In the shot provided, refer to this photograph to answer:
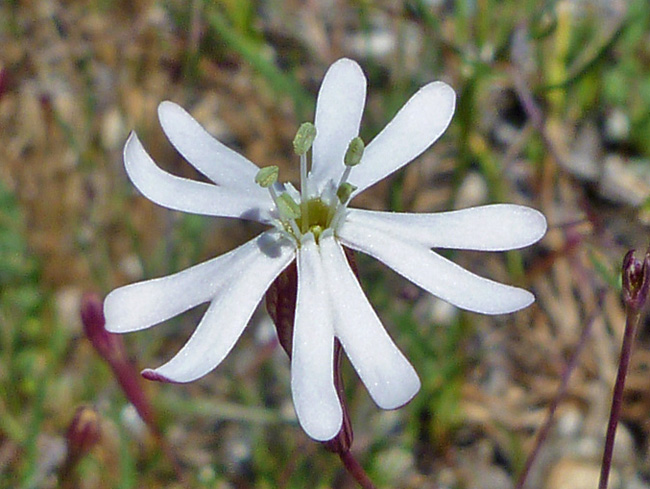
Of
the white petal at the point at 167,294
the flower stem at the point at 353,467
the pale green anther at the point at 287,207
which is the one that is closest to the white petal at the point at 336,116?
the pale green anther at the point at 287,207

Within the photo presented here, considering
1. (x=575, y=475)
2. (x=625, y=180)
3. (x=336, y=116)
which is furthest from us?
(x=625, y=180)

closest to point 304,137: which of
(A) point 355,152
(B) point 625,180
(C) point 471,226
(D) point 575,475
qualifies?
(A) point 355,152

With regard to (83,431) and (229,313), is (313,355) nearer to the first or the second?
(229,313)

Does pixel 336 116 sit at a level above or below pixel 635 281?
above

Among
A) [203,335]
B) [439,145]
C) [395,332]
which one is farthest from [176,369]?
[439,145]

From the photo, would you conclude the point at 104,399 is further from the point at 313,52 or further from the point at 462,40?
the point at 462,40

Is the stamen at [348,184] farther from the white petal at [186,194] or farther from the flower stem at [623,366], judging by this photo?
the flower stem at [623,366]
